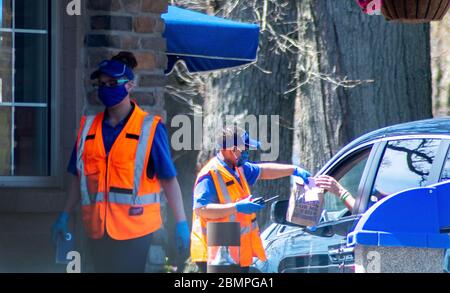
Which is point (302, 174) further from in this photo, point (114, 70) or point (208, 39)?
point (208, 39)

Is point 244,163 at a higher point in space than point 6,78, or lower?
lower

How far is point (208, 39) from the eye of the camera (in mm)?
8961

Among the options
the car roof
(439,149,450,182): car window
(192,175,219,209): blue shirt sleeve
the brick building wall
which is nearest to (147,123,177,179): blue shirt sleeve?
(192,175,219,209): blue shirt sleeve

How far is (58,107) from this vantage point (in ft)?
24.9

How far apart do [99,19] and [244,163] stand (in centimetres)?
137

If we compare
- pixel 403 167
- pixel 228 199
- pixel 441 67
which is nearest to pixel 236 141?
pixel 228 199

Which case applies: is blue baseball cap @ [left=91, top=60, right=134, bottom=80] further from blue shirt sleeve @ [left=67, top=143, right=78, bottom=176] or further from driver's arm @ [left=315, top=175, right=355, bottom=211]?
driver's arm @ [left=315, top=175, right=355, bottom=211]

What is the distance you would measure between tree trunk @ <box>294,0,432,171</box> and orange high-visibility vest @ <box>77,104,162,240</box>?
4.90 metres

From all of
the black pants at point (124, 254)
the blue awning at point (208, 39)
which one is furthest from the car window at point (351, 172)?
the blue awning at point (208, 39)

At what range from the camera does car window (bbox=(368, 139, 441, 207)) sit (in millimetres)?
6523

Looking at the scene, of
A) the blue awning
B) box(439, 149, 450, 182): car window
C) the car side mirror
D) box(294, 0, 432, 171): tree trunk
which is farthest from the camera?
box(294, 0, 432, 171): tree trunk

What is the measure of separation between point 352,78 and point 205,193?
4.36m

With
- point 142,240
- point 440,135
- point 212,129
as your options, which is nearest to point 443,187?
point 440,135
